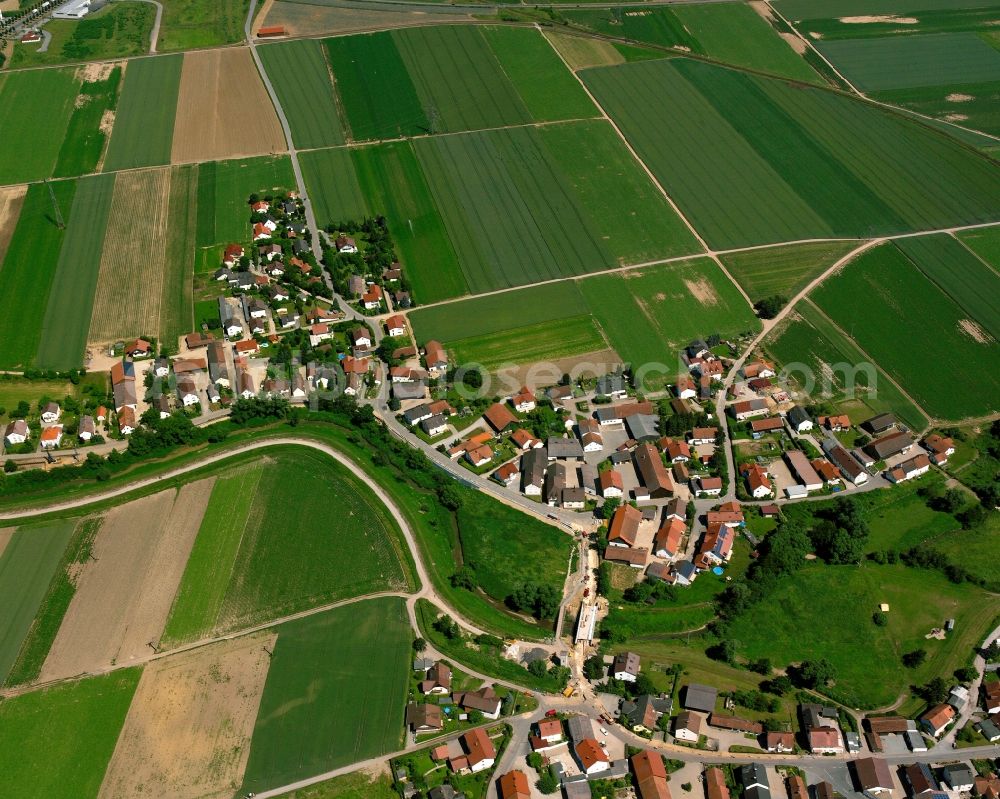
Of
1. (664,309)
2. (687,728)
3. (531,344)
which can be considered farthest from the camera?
(664,309)

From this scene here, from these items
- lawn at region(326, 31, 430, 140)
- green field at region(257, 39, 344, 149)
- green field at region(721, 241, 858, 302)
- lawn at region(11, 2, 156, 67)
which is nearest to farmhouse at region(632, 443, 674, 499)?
green field at region(721, 241, 858, 302)

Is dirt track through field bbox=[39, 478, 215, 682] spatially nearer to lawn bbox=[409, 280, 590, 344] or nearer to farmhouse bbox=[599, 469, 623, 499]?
lawn bbox=[409, 280, 590, 344]

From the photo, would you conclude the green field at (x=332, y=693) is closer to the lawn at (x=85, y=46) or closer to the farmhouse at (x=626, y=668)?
the farmhouse at (x=626, y=668)

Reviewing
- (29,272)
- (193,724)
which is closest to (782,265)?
(193,724)

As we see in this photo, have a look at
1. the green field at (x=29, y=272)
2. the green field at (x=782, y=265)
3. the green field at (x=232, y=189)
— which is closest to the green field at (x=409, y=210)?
the green field at (x=232, y=189)

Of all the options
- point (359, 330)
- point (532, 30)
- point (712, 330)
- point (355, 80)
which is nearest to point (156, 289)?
point (359, 330)

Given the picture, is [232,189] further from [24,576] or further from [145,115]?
[24,576]

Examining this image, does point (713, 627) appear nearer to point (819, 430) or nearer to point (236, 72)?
point (819, 430)
